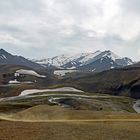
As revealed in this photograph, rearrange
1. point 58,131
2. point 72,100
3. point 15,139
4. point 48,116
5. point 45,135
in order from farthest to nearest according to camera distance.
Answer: point 72,100, point 48,116, point 58,131, point 45,135, point 15,139

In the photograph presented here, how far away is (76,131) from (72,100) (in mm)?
113273

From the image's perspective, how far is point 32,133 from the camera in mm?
44062

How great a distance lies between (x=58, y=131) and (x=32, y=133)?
3413mm

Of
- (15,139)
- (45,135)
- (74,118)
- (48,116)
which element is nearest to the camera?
(15,139)

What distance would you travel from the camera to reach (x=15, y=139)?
1576 inches

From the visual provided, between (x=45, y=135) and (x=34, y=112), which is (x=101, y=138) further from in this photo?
(x=34, y=112)

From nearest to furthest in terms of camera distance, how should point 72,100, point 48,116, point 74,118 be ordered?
point 74,118 < point 48,116 < point 72,100

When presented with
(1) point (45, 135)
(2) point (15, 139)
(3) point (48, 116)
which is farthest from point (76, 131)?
(3) point (48, 116)

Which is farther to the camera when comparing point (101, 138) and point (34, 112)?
point (34, 112)

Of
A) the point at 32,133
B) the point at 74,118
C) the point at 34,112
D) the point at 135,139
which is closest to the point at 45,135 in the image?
the point at 32,133

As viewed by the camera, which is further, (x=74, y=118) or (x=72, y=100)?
(x=72, y=100)

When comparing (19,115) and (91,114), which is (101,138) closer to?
(91,114)

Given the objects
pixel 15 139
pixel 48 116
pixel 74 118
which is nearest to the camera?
pixel 15 139

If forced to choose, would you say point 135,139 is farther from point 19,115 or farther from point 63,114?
point 19,115
